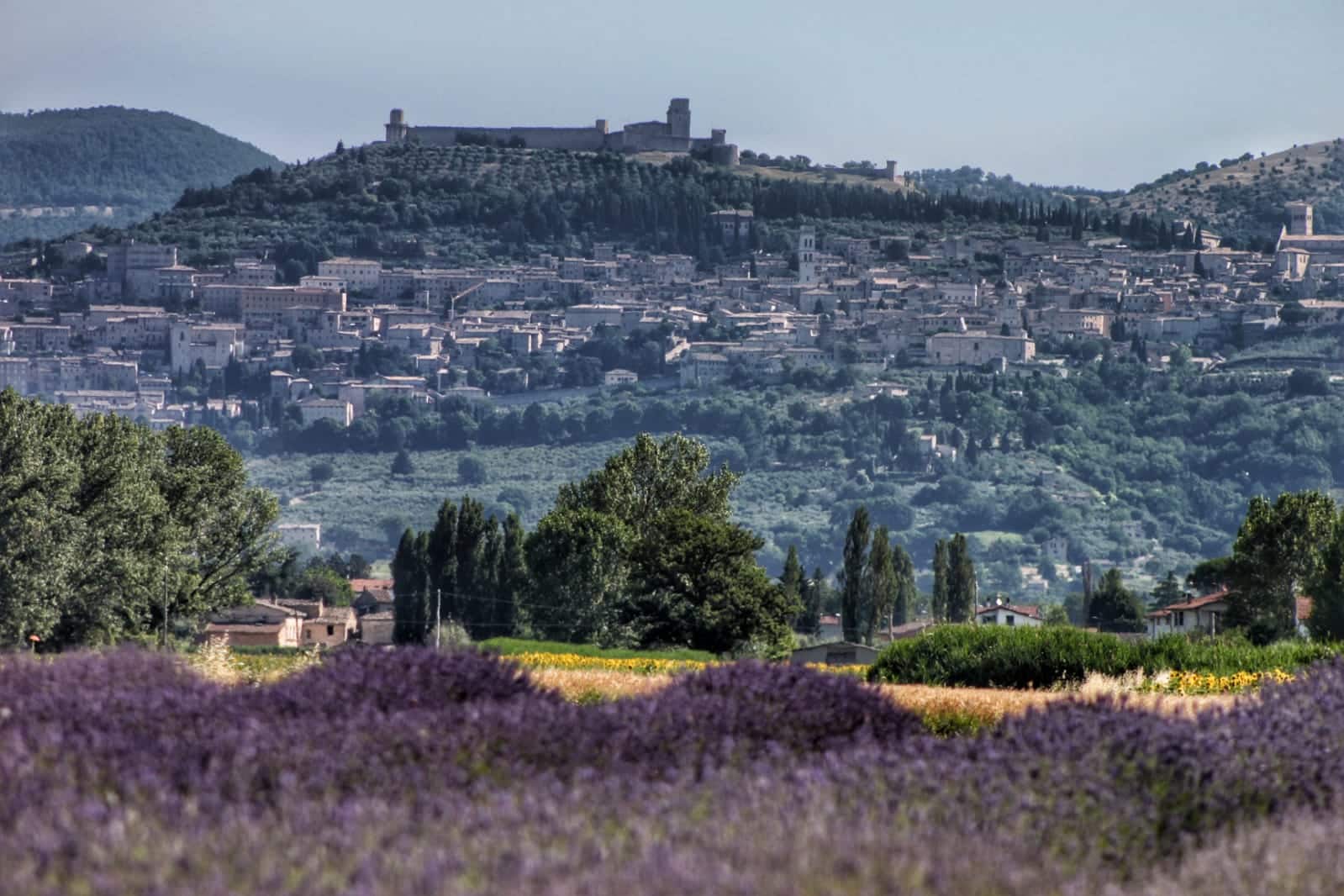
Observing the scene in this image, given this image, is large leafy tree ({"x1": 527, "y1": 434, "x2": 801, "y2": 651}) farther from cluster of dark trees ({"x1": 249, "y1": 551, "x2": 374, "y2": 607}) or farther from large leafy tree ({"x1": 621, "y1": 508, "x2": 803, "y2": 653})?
cluster of dark trees ({"x1": 249, "y1": 551, "x2": 374, "y2": 607})

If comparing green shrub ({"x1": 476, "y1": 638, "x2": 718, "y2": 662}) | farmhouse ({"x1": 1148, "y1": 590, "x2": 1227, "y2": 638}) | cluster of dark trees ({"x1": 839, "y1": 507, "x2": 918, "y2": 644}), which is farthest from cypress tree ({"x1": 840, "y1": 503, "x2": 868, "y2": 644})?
green shrub ({"x1": 476, "y1": 638, "x2": 718, "y2": 662})

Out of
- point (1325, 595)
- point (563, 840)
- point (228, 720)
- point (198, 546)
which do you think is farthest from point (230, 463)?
point (563, 840)

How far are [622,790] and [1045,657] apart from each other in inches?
557

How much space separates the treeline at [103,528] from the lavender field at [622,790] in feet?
77.4

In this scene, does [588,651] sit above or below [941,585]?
above

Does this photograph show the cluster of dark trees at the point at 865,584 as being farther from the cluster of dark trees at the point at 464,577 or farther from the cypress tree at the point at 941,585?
the cluster of dark trees at the point at 464,577

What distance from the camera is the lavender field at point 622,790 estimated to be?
8.27 metres

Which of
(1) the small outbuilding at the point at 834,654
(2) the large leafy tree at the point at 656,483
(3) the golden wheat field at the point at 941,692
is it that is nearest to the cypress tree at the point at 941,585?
(1) the small outbuilding at the point at 834,654

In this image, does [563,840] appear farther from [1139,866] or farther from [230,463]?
[230,463]

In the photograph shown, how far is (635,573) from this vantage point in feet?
167

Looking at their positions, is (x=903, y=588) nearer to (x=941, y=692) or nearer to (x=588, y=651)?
(x=588, y=651)

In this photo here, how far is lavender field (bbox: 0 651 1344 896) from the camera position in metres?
8.27

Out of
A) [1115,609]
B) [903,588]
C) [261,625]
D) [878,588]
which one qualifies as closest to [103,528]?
[261,625]

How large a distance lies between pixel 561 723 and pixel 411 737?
1.09 meters
